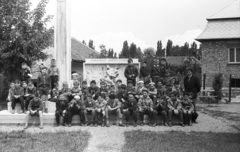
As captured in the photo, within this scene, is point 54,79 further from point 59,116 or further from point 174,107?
point 174,107

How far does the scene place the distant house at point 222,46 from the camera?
21906 millimetres

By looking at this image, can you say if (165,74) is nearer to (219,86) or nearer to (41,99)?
(41,99)

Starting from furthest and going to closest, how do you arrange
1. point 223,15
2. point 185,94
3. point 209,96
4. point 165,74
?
1. point 223,15
2. point 209,96
3. point 165,74
4. point 185,94

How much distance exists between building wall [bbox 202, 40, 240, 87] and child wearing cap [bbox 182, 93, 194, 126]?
1232 centimetres

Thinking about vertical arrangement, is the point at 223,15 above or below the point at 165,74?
above

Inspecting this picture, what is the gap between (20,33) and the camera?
16516 millimetres

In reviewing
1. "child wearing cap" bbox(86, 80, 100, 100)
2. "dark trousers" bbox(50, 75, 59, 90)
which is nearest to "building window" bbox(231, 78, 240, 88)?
"child wearing cap" bbox(86, 80, 100, 100)

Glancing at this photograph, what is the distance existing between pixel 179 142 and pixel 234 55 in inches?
640

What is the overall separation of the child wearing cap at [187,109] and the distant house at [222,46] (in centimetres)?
1233

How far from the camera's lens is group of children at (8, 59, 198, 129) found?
10227 mm

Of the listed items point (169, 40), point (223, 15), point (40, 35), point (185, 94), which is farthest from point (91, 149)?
point (169, 40)

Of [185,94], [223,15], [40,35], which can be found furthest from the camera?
[223,15]

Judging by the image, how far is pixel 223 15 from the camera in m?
22.9

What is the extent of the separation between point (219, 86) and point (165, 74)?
24.0 ft
